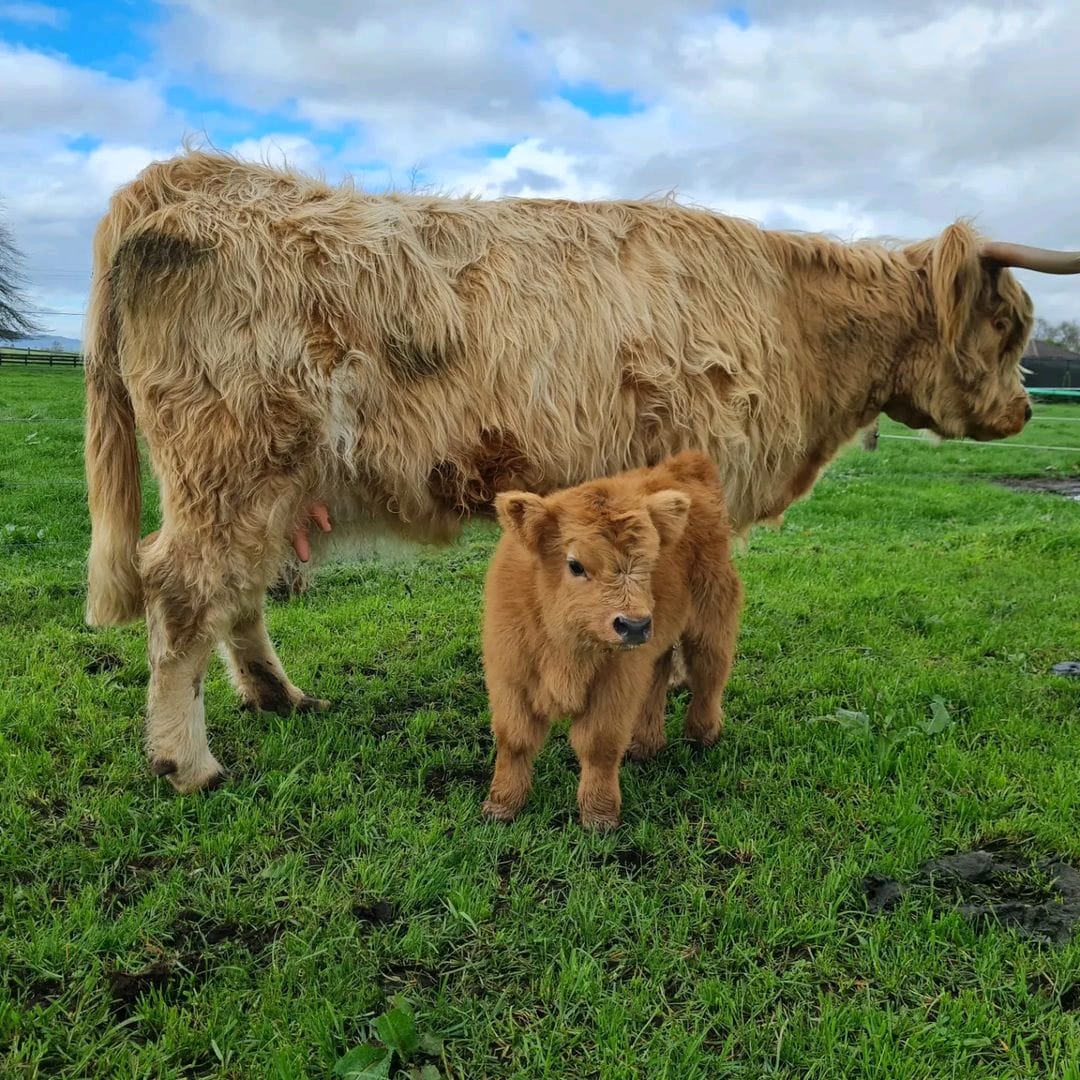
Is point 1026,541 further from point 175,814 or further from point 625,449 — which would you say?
point 175,814

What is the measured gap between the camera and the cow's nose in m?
2.82

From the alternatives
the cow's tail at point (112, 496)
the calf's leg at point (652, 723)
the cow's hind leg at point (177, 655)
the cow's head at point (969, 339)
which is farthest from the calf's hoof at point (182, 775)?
the cow's head at point (969, 339)

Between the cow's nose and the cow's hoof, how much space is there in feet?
3.10

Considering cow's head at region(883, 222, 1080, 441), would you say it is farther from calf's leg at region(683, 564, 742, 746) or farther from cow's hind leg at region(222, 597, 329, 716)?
cow's hind leg at region(222, 597, 329, 716)

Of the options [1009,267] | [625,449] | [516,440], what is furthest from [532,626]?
[1009,267]

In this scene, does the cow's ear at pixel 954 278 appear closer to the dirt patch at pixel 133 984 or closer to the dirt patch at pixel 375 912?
the dirt patch at pixel 375 912

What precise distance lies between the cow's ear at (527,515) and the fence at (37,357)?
28.4m

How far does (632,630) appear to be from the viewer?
2.82 meters

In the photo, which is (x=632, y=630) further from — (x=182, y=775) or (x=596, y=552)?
(x=182, y=775)

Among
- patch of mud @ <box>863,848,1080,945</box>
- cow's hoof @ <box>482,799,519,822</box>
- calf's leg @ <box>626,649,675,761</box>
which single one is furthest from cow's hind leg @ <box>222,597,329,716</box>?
patch of mud @ <box>863,848,1080,945</box>

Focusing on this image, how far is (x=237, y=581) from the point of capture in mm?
3543

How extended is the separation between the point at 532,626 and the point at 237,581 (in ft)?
4.08

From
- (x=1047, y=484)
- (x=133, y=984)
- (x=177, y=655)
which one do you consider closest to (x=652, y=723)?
(x=177, y=655)

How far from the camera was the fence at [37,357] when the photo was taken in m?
28.0
